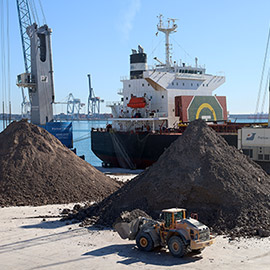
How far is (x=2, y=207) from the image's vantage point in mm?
18078

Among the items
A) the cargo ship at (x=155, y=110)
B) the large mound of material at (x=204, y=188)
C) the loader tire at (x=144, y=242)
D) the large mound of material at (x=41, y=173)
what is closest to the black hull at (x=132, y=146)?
the cargo ship at (x=155, y=110)

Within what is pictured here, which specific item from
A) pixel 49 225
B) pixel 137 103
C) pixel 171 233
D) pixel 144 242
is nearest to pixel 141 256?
pixel 144 242

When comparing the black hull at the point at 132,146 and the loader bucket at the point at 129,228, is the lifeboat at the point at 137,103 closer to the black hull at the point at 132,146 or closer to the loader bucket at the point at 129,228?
the black hull at the point at 132,146

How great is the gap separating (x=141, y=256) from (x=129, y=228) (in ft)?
3.50

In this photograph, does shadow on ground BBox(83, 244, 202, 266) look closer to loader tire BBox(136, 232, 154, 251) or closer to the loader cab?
loader tire BBox(136, 232, 154, 251)

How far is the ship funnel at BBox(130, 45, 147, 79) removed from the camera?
40.8 m

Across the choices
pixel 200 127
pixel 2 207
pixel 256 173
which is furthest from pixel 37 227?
pixel 256 173

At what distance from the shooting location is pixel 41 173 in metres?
20.2

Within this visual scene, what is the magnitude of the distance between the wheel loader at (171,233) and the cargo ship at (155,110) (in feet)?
66.7

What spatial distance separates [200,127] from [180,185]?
302cm

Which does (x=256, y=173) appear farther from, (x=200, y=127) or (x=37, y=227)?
(x=37, y=227)

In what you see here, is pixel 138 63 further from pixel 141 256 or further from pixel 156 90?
pixel 141 256

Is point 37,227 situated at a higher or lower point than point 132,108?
lower

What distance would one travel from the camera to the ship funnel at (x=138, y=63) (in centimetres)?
4084
